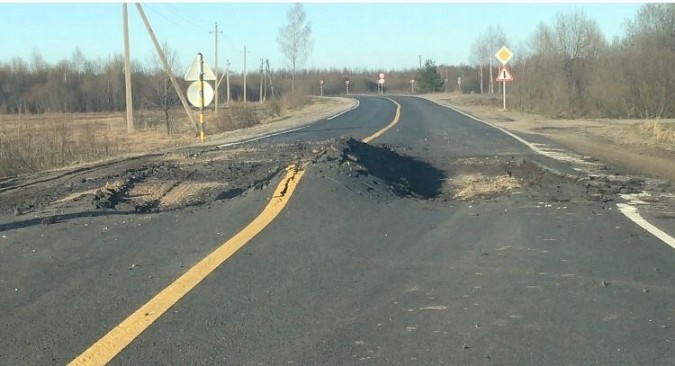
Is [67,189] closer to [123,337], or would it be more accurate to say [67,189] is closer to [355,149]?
[355,149]

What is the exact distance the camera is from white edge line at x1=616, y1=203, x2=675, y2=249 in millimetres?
7281

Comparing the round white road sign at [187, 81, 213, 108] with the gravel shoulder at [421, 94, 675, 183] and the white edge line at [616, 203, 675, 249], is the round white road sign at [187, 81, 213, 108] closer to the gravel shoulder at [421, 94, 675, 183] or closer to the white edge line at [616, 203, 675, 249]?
the gravel shoulder at [421, 94, 675, 183]

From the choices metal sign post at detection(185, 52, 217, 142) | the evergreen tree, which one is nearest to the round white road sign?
metal sign post at detection(185, 52, 217, 142)

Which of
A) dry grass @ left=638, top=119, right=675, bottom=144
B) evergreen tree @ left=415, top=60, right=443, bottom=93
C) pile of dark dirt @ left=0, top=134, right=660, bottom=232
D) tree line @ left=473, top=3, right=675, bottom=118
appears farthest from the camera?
evergreen tree @ left=415, top=60, right=443, bottom=93

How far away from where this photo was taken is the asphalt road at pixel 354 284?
4.17m

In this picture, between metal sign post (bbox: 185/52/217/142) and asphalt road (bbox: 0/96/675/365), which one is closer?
asphalt road (bbox: 0/96/675/365)

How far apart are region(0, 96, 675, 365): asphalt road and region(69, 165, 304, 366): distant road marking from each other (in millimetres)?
67

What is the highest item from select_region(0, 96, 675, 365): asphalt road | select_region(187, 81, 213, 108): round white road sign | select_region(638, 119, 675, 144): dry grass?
select_region(187, 81, 213, 108): round white road sign

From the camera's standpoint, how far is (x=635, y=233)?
24.8 feet

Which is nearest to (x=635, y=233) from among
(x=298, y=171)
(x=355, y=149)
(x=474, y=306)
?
(x=474, y=306)

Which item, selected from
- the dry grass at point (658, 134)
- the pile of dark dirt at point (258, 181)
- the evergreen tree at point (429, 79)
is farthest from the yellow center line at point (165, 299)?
the evergreen tree at point (429, 79)

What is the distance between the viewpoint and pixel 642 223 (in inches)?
321

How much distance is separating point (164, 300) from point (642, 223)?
5441 mm

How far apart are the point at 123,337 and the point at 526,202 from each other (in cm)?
647
